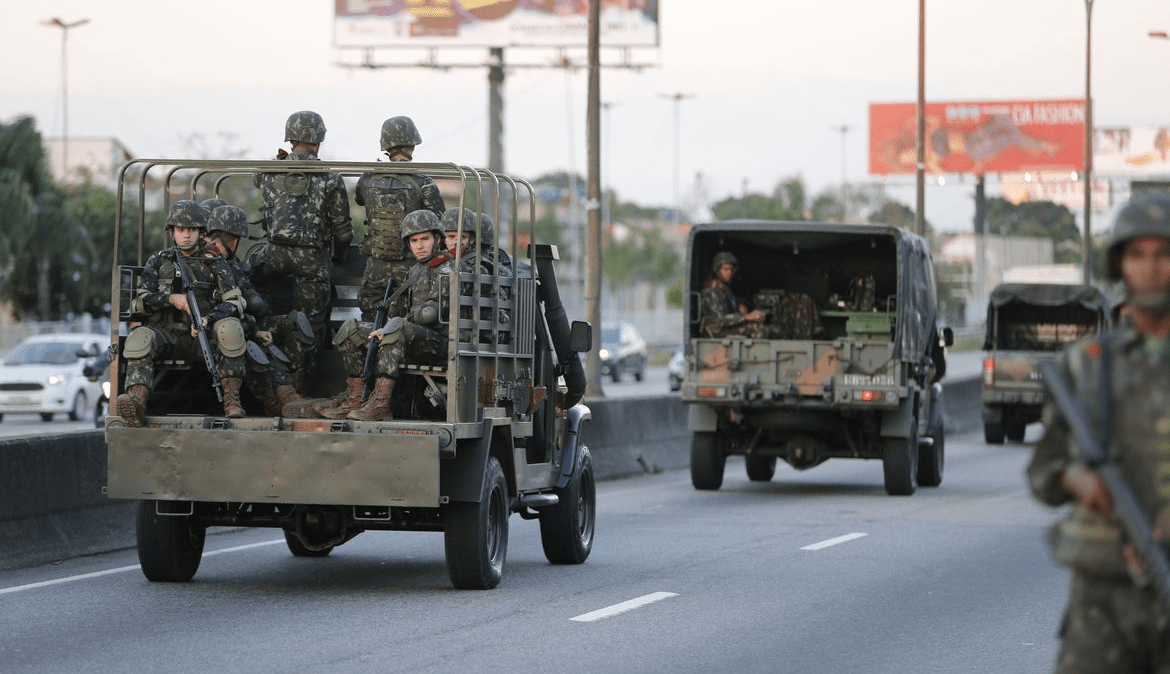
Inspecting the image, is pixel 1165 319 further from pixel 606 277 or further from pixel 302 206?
pixel 606 277

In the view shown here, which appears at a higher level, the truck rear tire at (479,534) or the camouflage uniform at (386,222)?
the camouflage uniform at (386,222)

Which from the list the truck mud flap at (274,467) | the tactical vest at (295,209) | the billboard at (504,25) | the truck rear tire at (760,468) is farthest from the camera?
the billboard at (504,25)

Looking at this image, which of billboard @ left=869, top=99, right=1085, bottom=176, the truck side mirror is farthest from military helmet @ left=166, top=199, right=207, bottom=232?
billboard @ left=869, top=99, right=1085, bottom=176

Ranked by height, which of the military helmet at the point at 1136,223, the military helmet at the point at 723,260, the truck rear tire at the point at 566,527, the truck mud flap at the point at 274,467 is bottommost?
the truck rear tire at the point at 566,527

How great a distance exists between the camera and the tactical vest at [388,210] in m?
12.7

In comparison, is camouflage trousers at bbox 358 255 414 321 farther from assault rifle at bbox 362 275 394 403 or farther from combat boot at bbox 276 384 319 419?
combat boot at bbox 276 384 319 419

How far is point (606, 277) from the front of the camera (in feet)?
382

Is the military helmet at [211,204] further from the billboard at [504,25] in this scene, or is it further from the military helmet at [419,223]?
the billboard at [504,25]

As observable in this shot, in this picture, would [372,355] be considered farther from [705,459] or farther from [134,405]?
[705,459]

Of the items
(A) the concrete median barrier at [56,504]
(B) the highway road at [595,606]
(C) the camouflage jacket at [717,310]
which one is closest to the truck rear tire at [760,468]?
(C) the camouflage jacket at [717,310]

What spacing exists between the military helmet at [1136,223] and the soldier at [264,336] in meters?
7.56

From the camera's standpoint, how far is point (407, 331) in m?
11.8

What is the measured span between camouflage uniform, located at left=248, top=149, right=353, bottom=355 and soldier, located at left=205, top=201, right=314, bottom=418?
1.00ft

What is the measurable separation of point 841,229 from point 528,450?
8.66 meters
